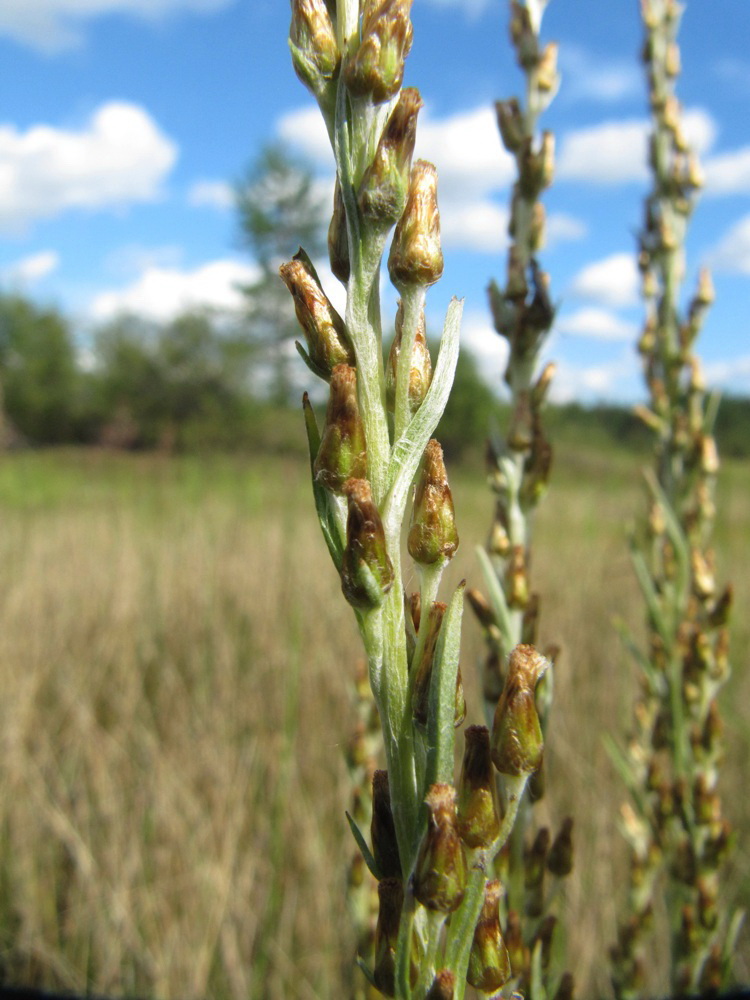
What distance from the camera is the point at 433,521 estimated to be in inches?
19.3

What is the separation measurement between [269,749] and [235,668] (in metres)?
0.83

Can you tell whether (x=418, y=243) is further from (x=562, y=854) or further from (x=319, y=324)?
(x=562, y=854)

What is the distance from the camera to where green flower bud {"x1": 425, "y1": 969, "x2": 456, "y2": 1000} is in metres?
0.44

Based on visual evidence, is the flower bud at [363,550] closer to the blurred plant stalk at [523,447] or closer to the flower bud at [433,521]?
the flower bud at [433,521]

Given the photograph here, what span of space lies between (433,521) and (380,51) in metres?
0.31

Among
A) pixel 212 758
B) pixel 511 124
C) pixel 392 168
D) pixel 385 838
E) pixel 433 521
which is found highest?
pixel 511 124

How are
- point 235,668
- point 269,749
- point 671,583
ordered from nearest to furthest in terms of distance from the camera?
point 671,583
point 269,749
point 235,668

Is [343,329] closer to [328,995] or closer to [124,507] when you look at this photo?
[328,995]

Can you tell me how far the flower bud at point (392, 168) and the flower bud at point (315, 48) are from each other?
7 centimetres

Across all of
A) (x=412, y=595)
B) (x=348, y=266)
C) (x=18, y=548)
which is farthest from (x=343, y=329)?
(x=18, y=548)

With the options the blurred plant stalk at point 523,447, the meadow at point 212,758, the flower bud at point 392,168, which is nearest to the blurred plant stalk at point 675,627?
the meadow at point 212,758

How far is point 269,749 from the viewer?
291 cm

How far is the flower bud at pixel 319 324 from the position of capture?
500mm

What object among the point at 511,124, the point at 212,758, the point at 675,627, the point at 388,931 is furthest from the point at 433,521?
the point at 212,758
